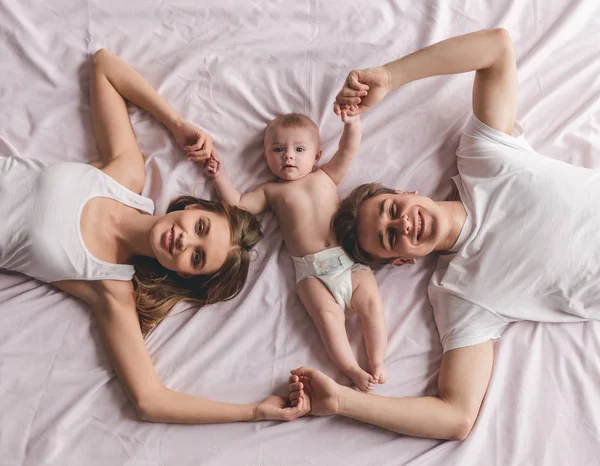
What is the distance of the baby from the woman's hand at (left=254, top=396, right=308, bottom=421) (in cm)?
16

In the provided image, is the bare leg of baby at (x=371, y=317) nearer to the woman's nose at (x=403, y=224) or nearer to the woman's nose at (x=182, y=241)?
the woman's nose at (x=403, y=224)

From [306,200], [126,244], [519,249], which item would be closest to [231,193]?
[306,200]

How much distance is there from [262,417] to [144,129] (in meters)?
0.91

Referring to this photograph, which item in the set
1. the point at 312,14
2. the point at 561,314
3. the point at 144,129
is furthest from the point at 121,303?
the point at 561,314

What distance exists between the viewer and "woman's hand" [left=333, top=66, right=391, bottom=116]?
54.8 inches

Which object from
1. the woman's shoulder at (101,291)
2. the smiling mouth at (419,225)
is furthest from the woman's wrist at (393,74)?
the woman's shoulder at (101,291)

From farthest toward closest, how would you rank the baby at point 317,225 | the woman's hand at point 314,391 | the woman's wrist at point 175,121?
1. the woman's wrist at point 175,121
2. the baby at point 317,225
3. the woman's hand at point 314,391

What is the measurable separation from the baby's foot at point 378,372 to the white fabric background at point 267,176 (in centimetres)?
5

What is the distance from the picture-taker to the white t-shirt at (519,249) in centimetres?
140

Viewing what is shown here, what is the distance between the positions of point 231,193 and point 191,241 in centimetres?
24

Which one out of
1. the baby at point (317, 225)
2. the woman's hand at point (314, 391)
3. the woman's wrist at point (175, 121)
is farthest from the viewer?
the woman's wrist at point (175, 121)

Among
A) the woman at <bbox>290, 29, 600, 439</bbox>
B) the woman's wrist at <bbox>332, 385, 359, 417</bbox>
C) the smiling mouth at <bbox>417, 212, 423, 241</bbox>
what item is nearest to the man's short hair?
the woman at <bbox>290, 29, 600, 439</bbox>

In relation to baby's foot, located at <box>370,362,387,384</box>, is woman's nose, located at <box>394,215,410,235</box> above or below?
above

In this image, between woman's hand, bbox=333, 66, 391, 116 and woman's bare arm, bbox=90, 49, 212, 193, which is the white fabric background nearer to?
woman's bare arm, bbox=90, 49, 212, 193
